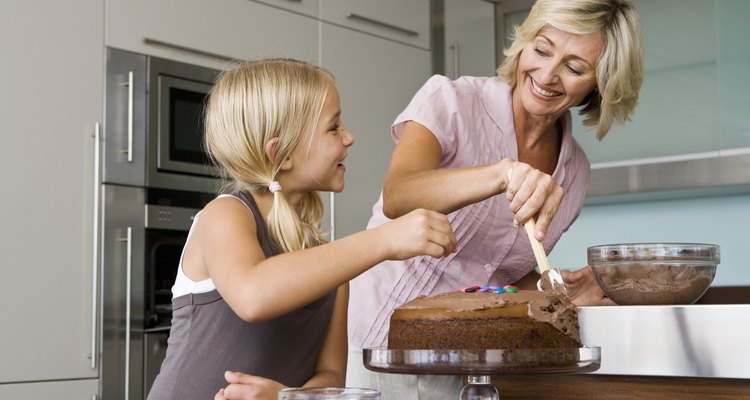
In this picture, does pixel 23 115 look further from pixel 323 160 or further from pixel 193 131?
pixel 323 160

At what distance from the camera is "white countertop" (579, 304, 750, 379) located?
115cm

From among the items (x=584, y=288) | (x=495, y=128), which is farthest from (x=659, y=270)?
(x=495, y=128)

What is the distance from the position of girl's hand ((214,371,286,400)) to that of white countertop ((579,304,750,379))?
0.44 m

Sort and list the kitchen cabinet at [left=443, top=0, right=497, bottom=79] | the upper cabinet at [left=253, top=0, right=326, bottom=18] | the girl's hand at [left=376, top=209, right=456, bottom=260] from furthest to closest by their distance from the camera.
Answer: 1. the kitchen cabinet at [left=443, top=0, right=497, bottom=79]
2. the upper cabinet at [left=253, top=0, right=326, bottom=18]
3. the girl's hand at [left=376, top=209, right=456, bottom=260]

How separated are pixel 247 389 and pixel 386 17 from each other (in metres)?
2.41

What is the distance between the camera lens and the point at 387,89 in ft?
11.0

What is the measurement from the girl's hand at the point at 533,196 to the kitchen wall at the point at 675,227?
2.37 meters

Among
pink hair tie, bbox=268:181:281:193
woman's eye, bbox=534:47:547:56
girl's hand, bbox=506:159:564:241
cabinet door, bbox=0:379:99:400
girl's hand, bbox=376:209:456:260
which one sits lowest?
cabinet door, bbox=0:379:99:400

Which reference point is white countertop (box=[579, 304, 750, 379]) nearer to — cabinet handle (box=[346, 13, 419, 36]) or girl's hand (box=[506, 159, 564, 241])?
girl's hand (box=[506, 159, 564, 241])

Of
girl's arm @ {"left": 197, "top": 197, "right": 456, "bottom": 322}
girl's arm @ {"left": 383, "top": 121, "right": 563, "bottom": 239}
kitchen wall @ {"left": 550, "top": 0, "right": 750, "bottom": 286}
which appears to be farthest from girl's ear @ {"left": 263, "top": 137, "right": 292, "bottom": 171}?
kitchen wall @ {"left": 550, "top": 0, "right": 750, "bottom": 286}

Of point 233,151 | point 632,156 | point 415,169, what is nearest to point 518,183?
point 415,169

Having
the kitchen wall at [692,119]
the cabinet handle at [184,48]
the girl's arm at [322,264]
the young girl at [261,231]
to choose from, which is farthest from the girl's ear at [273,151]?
the kitchen wall at [692,119]

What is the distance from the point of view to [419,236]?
3.42 ft

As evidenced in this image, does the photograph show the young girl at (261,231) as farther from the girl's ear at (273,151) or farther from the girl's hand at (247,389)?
the girl's hand at (247,389)
